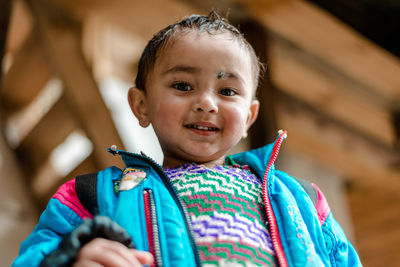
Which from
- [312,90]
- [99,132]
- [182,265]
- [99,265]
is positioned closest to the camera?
[99,265]

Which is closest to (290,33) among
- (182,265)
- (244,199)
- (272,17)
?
(272,17)

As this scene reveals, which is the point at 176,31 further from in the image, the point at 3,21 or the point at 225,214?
the point at 3,21

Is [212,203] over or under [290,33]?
under

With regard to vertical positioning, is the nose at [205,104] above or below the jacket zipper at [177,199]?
above

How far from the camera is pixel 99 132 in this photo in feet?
8.71

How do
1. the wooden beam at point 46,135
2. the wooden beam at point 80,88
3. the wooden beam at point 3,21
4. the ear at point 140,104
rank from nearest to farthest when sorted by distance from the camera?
the ear at point 140,104 < the wooden beam at point 3,21 < the wooden beam at point 80,88 < the wooden beam at point 46,135

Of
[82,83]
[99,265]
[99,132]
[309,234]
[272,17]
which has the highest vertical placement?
[272,17]

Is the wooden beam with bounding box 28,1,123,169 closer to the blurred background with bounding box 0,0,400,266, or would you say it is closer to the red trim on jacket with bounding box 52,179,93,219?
the blurred background with bounding box 0,0,400,266

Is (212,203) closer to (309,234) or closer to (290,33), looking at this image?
(309,234)

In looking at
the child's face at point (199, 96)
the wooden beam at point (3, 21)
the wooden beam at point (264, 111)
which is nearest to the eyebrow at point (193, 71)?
the child's face at point (199, 96)

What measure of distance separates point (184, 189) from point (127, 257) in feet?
0.90

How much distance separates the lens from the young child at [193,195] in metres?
0.95

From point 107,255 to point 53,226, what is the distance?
217 millimetres

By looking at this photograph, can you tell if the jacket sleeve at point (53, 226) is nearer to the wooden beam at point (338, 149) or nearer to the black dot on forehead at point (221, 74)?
the black dot on forehead at point (221, 74)
